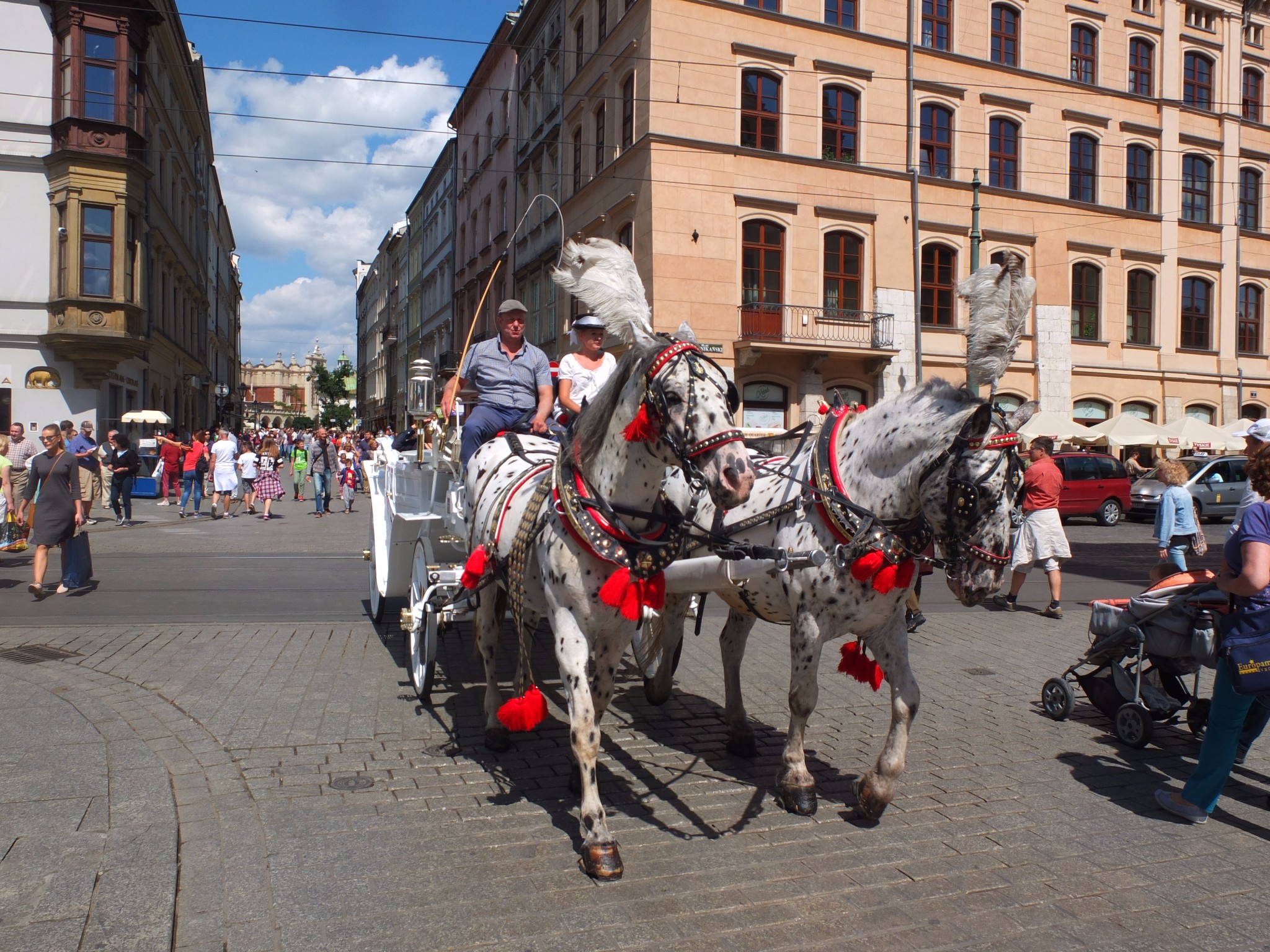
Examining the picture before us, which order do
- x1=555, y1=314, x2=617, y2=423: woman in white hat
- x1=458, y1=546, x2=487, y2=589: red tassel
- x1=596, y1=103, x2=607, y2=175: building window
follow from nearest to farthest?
x1=458, y1=546, x2=487, y2=589: red tassel, x1=555, y1=314, x2=617, y2=423: woman in white hat, x1=596, y1=103, x2=607, y2=175: building window

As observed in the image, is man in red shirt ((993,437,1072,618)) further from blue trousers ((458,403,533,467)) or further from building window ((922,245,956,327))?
building window ((922,245,956,327))

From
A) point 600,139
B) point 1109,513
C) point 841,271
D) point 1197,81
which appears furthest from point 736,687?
point 1197,81

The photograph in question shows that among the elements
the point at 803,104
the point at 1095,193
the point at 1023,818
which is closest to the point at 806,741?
the point at 1023,818

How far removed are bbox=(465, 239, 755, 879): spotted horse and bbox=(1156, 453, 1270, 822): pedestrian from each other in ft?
8.33

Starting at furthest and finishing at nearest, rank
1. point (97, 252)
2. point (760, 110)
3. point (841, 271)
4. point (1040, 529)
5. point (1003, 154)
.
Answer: point (1003, 154), point (97, 252), point (841, 271), point (760, 110), point (1040, 529)

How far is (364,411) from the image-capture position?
319 feet

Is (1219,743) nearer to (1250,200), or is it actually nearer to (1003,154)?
(1003,154)

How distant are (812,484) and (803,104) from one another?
72.8 ft

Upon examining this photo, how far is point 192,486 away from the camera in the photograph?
66.2 ft

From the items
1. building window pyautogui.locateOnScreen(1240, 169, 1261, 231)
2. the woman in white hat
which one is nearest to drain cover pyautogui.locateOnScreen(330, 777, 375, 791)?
the woman in white hat

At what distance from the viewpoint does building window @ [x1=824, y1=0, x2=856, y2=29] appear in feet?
79.7

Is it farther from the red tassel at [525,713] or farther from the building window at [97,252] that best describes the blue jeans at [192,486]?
the red tassel at [525,713]

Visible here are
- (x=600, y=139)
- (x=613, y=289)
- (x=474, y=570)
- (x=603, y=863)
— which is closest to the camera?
(x=603, y=863)

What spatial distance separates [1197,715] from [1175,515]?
14.1 ft
